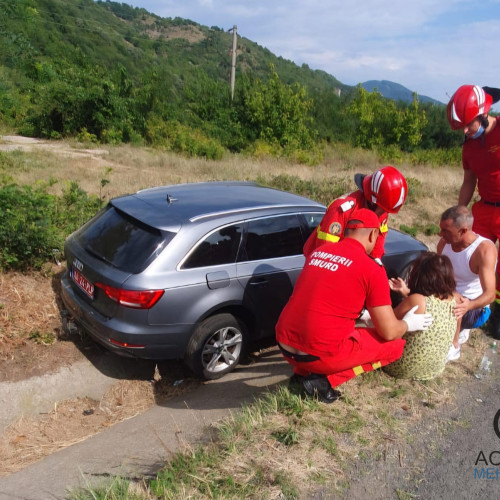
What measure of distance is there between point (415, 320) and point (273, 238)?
1673 millimetres

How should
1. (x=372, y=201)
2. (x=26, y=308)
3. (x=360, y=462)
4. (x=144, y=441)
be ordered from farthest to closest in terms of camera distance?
(x=26, y=308) < (x=372, y=201) < (x=144, y=441) < (x=360, y=462)

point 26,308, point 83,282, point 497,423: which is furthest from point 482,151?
point 26,308

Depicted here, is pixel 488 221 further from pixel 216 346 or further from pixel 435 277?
pixel 216 346

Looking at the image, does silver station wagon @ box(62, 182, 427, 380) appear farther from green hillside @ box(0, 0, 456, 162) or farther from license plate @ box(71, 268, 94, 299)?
green hillside @ box(0, 0, 456, 162)

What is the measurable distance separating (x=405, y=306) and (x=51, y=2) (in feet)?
258

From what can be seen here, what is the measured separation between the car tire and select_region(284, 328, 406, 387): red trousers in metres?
1.00

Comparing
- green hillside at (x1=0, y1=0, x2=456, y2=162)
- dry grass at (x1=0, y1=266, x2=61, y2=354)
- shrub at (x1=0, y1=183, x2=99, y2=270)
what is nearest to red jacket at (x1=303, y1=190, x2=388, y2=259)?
dry grass at (x1=0, y1=266, x2=61, y2=354)

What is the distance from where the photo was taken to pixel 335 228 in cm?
361

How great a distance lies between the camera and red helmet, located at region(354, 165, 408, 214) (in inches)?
140

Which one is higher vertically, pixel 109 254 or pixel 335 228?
pixel 335 228

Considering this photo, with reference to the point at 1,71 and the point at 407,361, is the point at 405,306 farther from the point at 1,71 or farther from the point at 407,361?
the point at 1,71

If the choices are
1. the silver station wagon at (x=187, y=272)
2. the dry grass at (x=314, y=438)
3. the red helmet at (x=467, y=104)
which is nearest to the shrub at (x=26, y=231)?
the silver station wagon at (x=187, y=272)

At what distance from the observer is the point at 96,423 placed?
13.2 feet

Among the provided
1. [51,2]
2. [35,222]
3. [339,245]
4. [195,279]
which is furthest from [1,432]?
[51,2]
